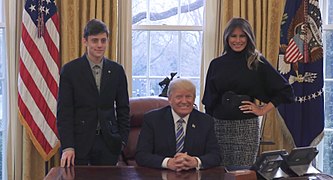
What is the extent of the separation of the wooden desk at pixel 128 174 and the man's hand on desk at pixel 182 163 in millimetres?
34

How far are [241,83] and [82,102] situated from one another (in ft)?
3.11

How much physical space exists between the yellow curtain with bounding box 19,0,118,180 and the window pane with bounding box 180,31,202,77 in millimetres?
724

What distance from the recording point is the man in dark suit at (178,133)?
8.20ft

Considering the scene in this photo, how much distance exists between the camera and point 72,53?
407cm

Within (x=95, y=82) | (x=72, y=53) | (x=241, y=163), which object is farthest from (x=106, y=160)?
(x=72, y=53)

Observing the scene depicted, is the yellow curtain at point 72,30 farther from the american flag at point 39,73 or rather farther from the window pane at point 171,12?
the window pane at point 171,12

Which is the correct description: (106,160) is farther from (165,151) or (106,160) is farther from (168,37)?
(168,37)

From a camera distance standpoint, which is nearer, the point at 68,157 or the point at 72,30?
the point at 68,157

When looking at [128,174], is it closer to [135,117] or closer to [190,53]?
[135,117]

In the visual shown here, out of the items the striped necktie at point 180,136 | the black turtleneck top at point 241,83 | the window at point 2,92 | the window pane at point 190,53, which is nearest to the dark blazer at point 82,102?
the striped necktie at point 180,136

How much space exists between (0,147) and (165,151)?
2.34 meters

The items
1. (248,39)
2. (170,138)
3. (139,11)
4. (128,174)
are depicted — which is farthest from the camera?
(139,11)

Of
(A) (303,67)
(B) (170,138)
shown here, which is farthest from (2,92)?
(A) (303,67)

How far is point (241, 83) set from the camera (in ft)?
9.68
